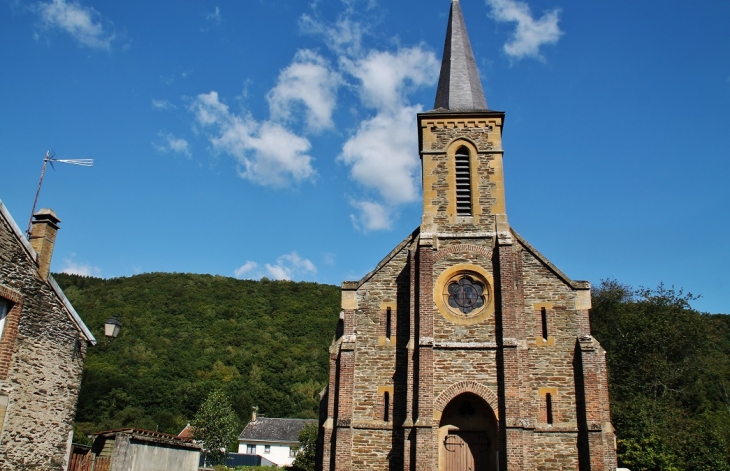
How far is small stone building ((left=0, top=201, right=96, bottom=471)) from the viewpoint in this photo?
1410cm

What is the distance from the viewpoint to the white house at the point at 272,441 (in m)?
65.4

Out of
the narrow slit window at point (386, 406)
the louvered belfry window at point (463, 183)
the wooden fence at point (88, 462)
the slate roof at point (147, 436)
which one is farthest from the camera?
the louvered belfry window at point (463, 183)

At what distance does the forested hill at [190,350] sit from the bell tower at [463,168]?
53.3 m

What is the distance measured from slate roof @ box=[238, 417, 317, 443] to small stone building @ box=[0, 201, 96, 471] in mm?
52077

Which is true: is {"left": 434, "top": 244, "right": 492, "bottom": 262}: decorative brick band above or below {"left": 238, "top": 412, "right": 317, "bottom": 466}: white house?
above

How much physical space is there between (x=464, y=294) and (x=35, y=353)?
44.2 ft

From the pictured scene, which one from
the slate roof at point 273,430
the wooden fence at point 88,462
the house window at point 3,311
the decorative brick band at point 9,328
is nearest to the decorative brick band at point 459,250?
the wooden fence at point 88,462

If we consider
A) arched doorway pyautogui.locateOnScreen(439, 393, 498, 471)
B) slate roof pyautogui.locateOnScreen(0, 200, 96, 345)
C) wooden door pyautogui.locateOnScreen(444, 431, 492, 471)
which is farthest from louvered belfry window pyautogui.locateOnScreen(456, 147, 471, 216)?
slate roof pyautogui.locateOnScreen(0, 200, 96, 345)

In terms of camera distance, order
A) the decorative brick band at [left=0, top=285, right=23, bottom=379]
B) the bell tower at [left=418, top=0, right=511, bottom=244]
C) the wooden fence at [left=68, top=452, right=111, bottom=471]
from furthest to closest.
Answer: the bell tower at [left=418, top=0, right=511, bottom=244] < the wooden fence at [left=68, top=452, right=111, bottom=471] < the decorative brick band at [left=0, top=285, right=23, bottom=379]

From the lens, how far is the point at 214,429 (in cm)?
5666

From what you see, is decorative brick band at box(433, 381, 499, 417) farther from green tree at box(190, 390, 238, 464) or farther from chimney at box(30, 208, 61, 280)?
green tree at box(190, 390, 238, 464)

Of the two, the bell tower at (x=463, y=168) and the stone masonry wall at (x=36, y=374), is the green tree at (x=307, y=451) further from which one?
the stone masonry wall at (x=36, y=374)

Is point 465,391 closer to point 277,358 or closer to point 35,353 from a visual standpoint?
point 35,353

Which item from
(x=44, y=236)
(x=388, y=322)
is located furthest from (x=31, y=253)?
(x=388, y=322)
